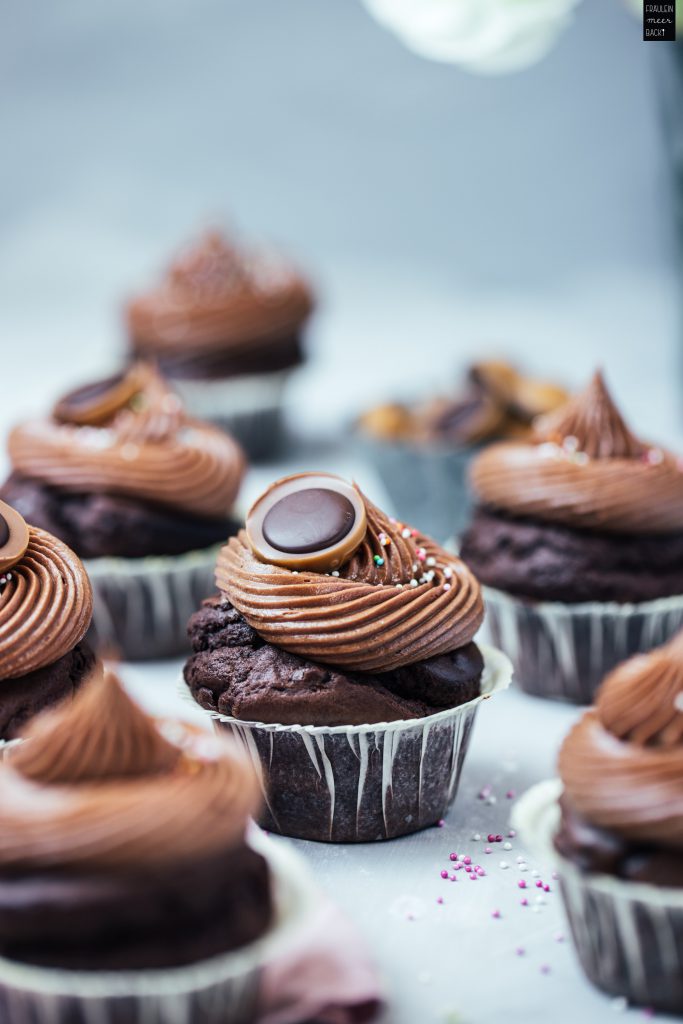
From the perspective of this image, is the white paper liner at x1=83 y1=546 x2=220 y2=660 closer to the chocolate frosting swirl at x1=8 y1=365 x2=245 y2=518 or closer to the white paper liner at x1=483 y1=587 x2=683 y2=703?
the chocolate frosting swirl at x1=8 y1=365 x2=245 y2=518

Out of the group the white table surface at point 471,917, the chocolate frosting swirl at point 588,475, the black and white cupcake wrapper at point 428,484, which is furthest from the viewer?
the black and white cupcake wrapper at point 428,484

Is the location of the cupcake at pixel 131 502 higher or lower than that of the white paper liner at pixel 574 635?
higher

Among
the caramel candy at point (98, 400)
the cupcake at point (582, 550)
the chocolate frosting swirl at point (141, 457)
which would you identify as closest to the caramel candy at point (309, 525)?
the cupcake at point (582, 550)

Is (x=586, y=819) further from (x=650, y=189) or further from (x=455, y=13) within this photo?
(x=650, y=189)

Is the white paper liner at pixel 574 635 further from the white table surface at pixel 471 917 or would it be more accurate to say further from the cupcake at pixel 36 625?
the cupcake at pixel 36 625

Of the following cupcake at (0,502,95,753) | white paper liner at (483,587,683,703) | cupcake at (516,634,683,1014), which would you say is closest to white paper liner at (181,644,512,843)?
cupcake at (0,502,95,753)

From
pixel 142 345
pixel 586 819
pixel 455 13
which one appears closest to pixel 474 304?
pixel 142 345

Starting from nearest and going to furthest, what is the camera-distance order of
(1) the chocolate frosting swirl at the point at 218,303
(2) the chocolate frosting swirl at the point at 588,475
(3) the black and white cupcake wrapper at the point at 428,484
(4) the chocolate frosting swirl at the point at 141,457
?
(2) the chocolate frosting swirl at the point at 588,475
(4) the chocolate frosting swirl at the point at 141,457
(3) the black and white cupcake wrapper at the point at 428,484
(1) the chocolate frosting swirl at the point at 218,303

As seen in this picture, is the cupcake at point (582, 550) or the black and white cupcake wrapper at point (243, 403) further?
the black and white cupcake wrapper at point (243, 403)
